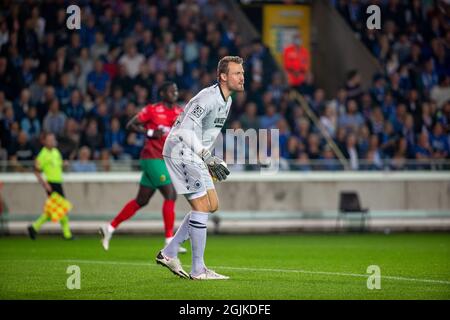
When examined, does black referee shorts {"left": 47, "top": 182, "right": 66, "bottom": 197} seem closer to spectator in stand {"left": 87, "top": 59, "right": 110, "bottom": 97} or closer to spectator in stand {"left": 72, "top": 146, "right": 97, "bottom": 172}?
spectator in stand {"left": 72, "top": 146, "right": 97, "bottom": 172}

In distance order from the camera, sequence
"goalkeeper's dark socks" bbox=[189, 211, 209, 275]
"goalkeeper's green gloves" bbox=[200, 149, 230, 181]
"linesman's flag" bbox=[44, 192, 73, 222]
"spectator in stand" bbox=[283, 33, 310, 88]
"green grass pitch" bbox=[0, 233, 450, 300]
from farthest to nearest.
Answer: "spectator in stand" bbox=[283, 33, 310, 88], "linesman's flag" bbox=[44, 192, 73, 222], "goalkeeper's dark socks" bbox=[189, 211, 209, 275], "goalkeeper's green gloves" bbox=[200, 149, 230, 181], "green grass pitch" bbox=[0, 233, 450, 300]

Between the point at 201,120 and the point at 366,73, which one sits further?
the point at 366,73

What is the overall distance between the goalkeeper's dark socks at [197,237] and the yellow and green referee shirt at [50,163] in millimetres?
8891

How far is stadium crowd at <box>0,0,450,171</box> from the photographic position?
21.9 meters

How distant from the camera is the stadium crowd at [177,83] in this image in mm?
21922

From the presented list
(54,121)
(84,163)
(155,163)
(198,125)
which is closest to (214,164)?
(198,125)

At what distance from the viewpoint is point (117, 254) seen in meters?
15.4

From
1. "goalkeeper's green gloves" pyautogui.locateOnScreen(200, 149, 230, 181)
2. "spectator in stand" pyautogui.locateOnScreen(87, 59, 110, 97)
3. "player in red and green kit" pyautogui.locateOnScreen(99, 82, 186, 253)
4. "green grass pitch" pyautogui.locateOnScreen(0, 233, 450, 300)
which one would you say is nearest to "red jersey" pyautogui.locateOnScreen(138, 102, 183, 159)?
"player in red and green kit" pyautogui.locateOnScreen(99, 82, 186, 253)

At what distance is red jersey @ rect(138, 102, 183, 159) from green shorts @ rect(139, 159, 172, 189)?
10 cm

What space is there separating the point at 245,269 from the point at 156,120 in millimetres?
3806

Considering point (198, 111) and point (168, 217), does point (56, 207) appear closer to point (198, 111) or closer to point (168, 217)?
point (168, 217)
